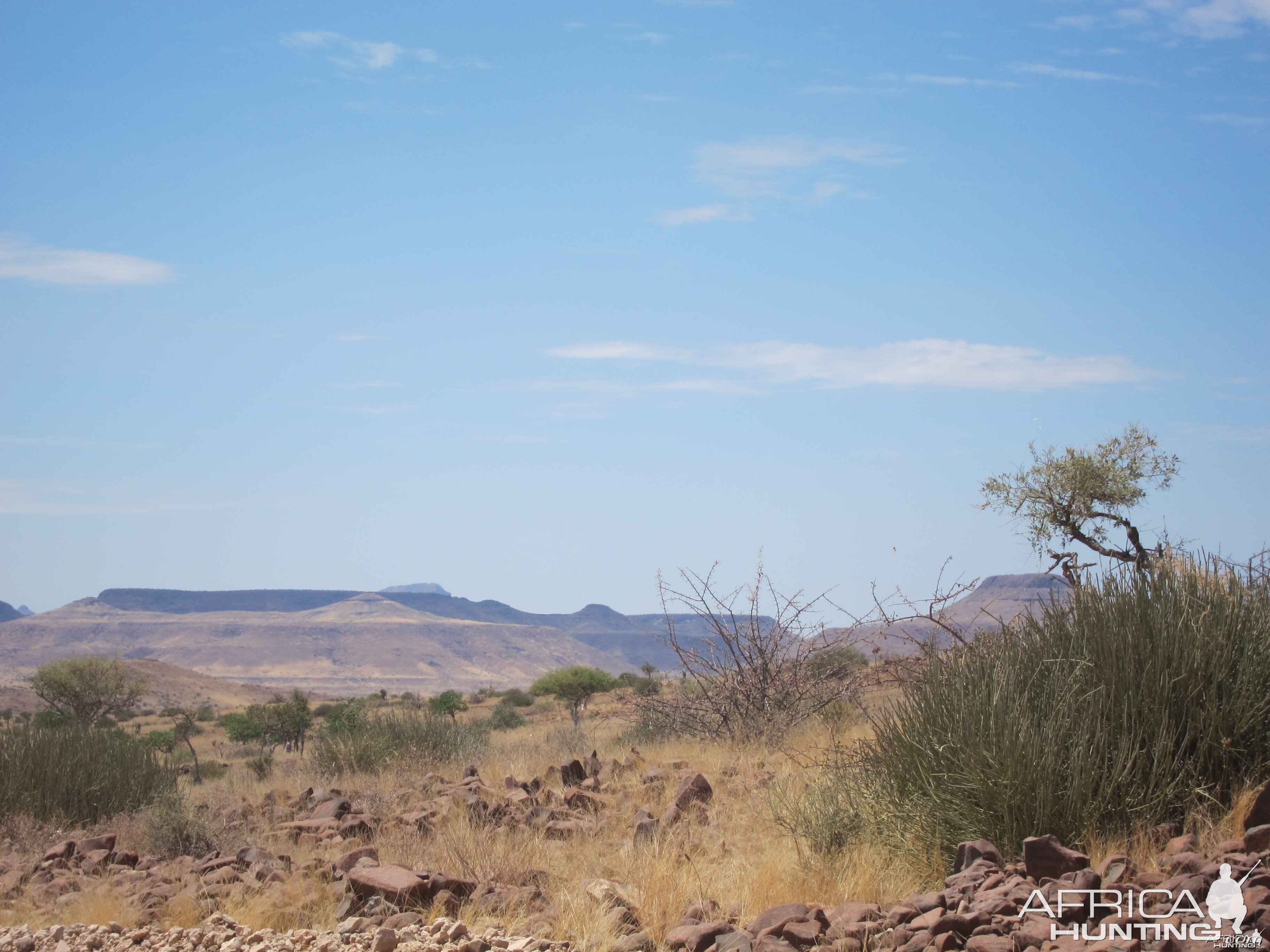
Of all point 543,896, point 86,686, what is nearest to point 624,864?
point 543,896

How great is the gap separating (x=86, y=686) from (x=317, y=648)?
105 m

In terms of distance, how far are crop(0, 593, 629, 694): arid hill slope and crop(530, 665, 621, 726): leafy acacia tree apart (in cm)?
7030

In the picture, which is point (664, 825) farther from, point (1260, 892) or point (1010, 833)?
point (1260, 892)

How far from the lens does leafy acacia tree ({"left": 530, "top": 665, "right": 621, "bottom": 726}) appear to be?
149ft

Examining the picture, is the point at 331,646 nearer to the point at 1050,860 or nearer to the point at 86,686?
A: the point at 86,686

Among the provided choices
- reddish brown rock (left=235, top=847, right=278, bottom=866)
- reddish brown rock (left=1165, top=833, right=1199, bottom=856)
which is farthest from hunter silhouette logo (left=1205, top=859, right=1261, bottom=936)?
reddish brown rock (left=235, top=847, right=278, bottom=866)

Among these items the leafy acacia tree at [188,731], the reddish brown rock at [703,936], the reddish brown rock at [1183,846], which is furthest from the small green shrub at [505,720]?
the reddish brown rock at [1183,846]

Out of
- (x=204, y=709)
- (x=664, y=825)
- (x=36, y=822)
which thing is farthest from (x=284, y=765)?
(x=204, y=709)

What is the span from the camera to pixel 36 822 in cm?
1001

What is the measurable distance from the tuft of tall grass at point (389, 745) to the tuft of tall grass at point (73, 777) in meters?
2.53

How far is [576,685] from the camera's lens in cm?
4547

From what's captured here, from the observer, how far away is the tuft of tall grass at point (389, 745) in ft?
45.0
